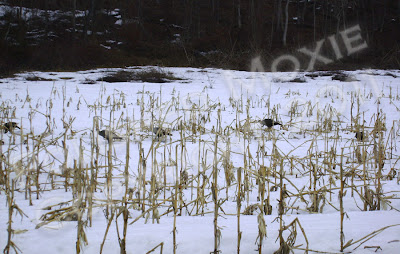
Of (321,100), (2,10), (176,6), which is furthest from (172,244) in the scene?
(176,6)

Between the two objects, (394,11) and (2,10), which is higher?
(394,11)

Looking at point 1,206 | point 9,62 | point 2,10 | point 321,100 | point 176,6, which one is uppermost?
point 176,6

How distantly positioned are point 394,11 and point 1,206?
35972 millimetres

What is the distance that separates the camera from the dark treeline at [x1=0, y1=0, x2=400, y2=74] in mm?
16391

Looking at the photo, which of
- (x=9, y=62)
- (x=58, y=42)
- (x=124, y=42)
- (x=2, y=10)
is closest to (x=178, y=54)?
(x=124, y=42)

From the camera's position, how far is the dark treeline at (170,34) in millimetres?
16391

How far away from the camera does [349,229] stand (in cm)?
103

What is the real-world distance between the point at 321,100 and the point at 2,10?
24925mm

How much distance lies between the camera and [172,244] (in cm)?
95

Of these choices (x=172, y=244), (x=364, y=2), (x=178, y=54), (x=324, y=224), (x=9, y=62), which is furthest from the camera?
(x=364, y=2)

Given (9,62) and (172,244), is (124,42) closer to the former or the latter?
(9,62)

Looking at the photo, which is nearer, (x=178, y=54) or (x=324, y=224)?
(x=324, y=224)

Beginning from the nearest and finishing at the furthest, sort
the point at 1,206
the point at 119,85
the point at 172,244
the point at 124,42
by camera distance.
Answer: the point at 172,244
the point at 1,206
the point at 119,85
the point at 124,42

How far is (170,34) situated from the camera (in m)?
24.1
